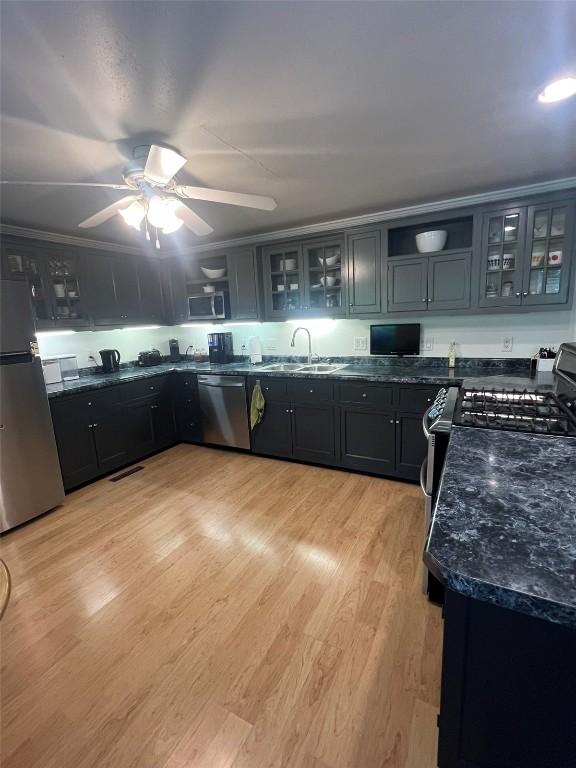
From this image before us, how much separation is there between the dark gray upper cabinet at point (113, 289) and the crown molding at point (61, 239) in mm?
90

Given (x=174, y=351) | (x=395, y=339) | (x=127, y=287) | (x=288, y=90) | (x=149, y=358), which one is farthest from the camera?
→ (x=174, y=351)

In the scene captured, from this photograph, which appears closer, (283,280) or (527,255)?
(527,255)

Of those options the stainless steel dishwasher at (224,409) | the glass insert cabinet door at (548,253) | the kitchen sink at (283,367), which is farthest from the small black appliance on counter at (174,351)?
the glass insert cabinet door at (548,253)

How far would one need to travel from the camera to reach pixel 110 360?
381 centimetres

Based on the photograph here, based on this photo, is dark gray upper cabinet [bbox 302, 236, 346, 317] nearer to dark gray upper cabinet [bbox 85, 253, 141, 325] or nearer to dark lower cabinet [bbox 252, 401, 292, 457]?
dark lower cabinet [bbox 252, 401, 292, 457]

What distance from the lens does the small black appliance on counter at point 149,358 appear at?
13.9 ft

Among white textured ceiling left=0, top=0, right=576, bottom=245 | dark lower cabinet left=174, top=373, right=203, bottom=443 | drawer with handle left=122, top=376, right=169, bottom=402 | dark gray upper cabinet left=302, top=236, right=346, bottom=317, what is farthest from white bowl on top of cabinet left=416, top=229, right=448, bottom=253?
drawer with handle left=122, top=376, right=169, bottom=402

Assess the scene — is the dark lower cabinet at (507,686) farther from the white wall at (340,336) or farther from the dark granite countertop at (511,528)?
the white wall at (340,336)

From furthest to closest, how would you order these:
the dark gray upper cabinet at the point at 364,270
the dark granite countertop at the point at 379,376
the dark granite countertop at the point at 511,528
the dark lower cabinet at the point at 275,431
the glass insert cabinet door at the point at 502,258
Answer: the dark lower cabinet at the point at 275,431 < the dark gray upper cabinet at the point at 364,270 < the glass insert cabinet door at the point at 502,258 < the dark granite countertop at the point at 379,376 < the dark granite countertop at the point at 511,528

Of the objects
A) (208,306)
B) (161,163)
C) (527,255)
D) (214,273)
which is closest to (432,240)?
(527,255)

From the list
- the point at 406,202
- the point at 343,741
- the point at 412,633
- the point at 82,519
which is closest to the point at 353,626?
the point at 412,633

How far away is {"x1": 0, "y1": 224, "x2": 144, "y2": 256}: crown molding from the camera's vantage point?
2924 mm

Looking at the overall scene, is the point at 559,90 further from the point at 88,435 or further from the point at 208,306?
the point at 88,435

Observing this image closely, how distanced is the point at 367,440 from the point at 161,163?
98.2 inches
